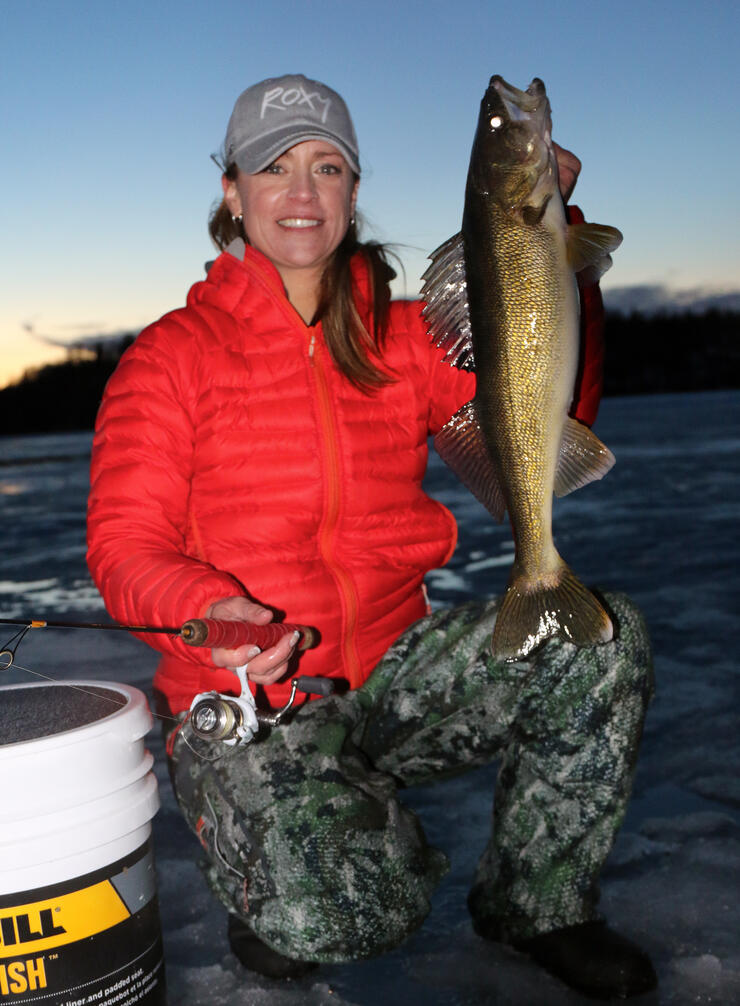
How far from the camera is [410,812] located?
105 inches

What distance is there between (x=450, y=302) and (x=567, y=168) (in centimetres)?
44

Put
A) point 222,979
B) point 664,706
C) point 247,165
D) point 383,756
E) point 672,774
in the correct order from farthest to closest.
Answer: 1. point 664,706
2. point 672,774
3. point 247,165
4. point 383,756
5. point 222,979

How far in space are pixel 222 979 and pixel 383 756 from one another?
711 mm

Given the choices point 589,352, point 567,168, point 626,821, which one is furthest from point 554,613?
point 626,821

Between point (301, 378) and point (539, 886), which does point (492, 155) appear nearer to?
point (301, 378)

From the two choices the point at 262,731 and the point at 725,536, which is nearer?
the point at 262,731

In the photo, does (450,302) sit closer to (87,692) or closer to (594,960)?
(87,692)

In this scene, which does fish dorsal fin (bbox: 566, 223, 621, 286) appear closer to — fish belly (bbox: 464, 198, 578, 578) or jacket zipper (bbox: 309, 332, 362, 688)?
fish belly (bbox: 464, 198, 578, 578)

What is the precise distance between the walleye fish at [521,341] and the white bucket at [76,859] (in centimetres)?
90

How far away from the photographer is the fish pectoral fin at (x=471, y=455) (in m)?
2.32

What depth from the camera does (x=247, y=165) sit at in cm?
298

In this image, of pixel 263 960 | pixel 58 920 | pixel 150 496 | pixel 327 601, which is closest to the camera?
pixel 58 920

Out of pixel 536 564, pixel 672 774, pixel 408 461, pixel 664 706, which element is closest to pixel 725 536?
pixel 664 706

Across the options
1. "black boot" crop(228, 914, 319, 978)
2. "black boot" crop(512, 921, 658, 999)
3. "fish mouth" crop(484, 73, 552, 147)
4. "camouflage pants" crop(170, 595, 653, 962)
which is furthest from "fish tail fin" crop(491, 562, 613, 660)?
"black boot" crop(228, 914, 319, 978)
